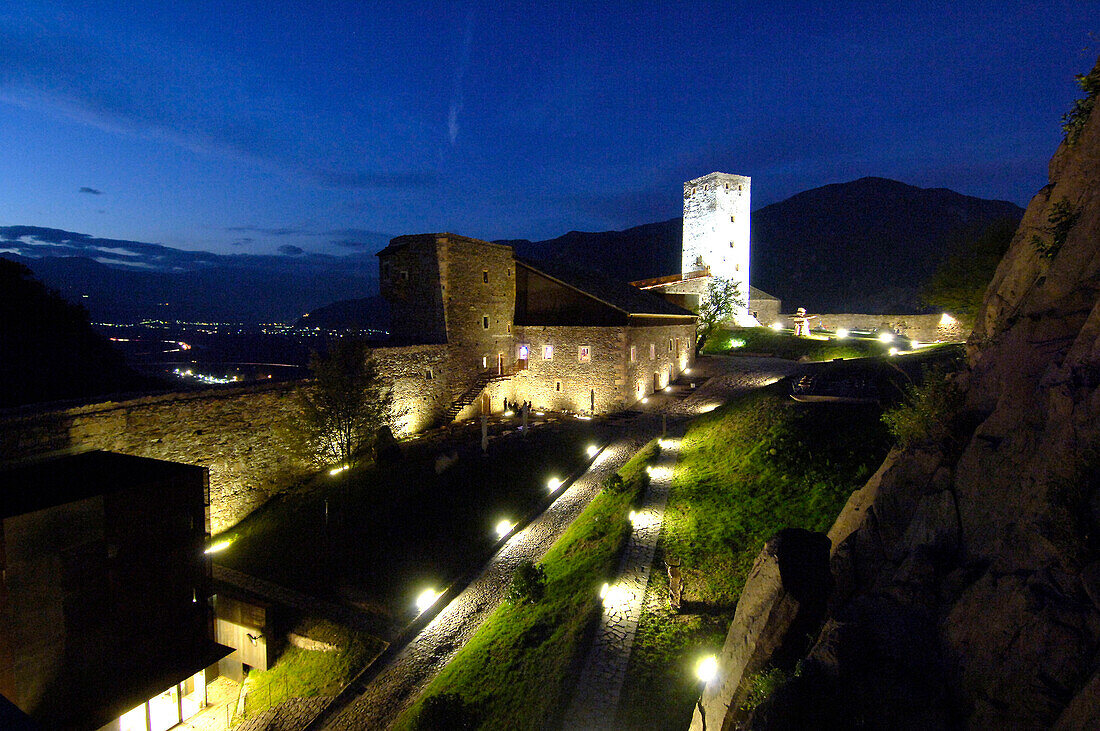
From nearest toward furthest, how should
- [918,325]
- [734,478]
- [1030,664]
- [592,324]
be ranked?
1. [1030,664]
2. [734,478]
3. [592,324]
4. [918,325]

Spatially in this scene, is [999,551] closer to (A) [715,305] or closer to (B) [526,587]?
(B) [526,587]

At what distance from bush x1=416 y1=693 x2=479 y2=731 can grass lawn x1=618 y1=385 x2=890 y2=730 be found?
280 centimetres

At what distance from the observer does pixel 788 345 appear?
35.4 m

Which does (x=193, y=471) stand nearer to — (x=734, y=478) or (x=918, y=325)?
(x=734, y=478)

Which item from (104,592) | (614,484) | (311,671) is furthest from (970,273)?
(104,592)

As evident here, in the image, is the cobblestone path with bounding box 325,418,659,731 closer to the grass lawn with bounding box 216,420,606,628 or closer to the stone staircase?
the grass lawn with bounding box 216,420,606,628

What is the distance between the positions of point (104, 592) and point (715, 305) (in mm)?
42294

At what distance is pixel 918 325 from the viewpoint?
3753 cm

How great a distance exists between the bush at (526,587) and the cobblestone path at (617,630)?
185 cm

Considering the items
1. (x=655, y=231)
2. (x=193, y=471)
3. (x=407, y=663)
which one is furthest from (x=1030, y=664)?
(x=655, y=231)

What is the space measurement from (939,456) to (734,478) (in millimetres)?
8983

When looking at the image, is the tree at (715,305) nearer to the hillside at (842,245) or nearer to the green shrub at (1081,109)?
the green shrub at (1081,109)

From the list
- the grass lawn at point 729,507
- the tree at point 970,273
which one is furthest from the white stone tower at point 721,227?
the grass lawn at point 729,507

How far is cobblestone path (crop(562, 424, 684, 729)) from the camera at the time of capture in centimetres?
776
